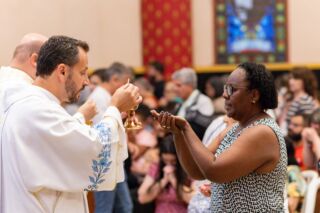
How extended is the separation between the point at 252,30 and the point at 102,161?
1063 cm

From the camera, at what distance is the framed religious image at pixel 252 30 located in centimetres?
1410

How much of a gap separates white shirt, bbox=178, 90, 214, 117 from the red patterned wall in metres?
6.11

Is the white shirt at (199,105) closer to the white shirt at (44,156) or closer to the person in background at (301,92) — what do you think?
the person in background at (301,92)

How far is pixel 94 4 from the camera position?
1257 centimetres

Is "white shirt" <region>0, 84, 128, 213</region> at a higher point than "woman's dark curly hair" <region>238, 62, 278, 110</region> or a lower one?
lower

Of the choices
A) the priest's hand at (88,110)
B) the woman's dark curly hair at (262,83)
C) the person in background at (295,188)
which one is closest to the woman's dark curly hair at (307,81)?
the person in background at (295,188)

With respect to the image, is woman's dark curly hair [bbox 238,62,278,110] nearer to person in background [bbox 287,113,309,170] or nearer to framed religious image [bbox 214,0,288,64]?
person in background [bbox 287,113,309,170]

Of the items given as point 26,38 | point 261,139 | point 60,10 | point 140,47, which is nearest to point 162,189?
point 26,38

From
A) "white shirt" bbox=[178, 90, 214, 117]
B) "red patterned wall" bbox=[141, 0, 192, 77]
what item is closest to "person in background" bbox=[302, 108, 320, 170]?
"white shirt" bbox=[178, 90, 214, 117]

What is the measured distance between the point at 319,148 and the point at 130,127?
2.46m

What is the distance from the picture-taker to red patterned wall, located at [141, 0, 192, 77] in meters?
14.1

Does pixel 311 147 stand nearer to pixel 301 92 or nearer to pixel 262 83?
pixel 262 83

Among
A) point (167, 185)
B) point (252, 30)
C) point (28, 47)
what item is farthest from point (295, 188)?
point (252, 30)

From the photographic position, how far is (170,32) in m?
14.2
